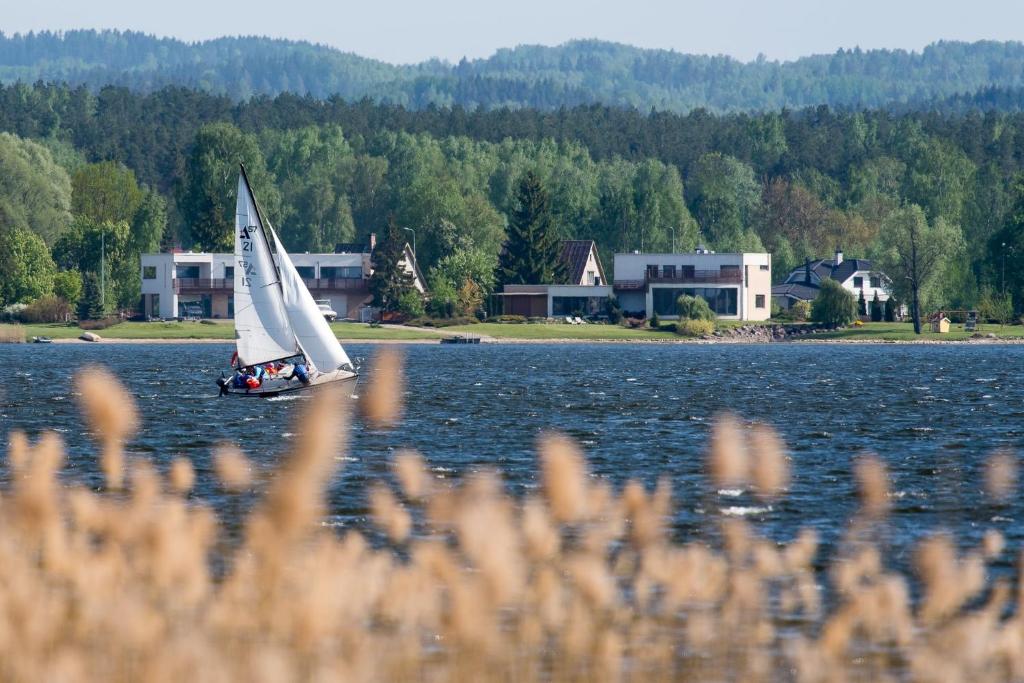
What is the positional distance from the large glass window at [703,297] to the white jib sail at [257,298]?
97432 millimetres

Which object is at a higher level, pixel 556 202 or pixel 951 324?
pixel 556 202

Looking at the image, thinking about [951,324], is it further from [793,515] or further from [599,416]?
[793,515]

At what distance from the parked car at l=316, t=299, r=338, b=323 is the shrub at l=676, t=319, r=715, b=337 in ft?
102

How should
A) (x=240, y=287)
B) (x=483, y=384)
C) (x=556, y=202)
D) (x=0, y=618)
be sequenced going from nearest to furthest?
(x=0, y=618), (x=240, y=287), (x=483, y=384), (x=556, y=202)

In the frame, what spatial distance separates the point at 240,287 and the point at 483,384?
1692 cm

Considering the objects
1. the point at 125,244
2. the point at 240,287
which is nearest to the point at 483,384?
the point at 240,287

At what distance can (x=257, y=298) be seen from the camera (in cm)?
6281

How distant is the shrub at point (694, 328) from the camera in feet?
487

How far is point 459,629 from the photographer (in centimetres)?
1455

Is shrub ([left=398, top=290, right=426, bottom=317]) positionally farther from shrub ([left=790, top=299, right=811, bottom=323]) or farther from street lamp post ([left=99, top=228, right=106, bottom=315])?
shrub ([left=790, top=299, right=811, bottom=323])

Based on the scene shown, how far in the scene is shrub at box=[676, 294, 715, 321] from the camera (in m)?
153

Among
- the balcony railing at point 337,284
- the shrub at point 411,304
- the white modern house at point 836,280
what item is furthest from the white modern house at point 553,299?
the white modern house at point 836,280

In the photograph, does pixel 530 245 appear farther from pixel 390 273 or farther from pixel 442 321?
pixel 442 321

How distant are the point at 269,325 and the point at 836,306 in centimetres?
9623
